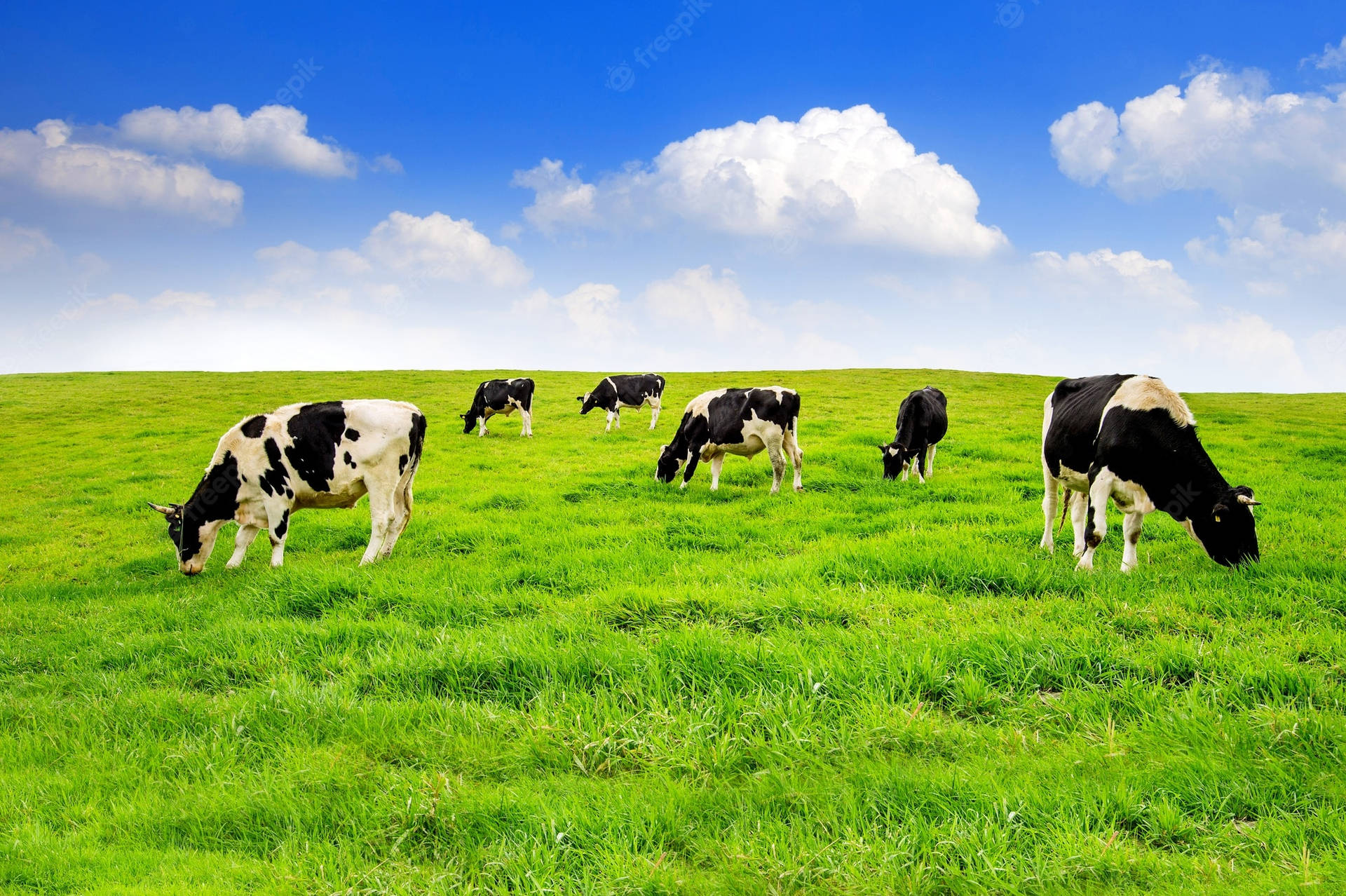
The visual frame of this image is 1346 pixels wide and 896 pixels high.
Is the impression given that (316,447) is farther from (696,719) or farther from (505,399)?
(505,399)

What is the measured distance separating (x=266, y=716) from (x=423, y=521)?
6998 millimetres

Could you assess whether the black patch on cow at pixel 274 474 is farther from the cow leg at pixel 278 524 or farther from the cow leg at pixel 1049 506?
the cow leg at pixel 1049 506

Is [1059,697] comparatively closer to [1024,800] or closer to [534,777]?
[1024,800]

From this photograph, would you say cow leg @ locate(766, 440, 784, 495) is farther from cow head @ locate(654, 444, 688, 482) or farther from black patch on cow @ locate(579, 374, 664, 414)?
black patch on cow @ locate(579, 374, 664, 414)

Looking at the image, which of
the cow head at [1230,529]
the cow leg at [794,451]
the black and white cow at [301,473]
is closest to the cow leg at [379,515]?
the black and white cow at [301,473]

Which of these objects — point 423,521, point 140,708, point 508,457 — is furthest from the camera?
point 508,457

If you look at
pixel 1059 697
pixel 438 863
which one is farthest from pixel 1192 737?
pixel 438 863

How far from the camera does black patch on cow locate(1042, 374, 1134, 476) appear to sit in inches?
310

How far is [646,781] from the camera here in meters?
3.74

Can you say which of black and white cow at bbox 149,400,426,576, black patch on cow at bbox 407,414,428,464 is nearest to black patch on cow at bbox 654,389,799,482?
black patch on cow at bbox 407,414,428,464

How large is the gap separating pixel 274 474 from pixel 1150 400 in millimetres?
10742

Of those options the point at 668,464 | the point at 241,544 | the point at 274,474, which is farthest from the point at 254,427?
the point at 668,464

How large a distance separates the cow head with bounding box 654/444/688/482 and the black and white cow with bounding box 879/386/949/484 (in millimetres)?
4091

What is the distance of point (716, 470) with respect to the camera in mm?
14188
